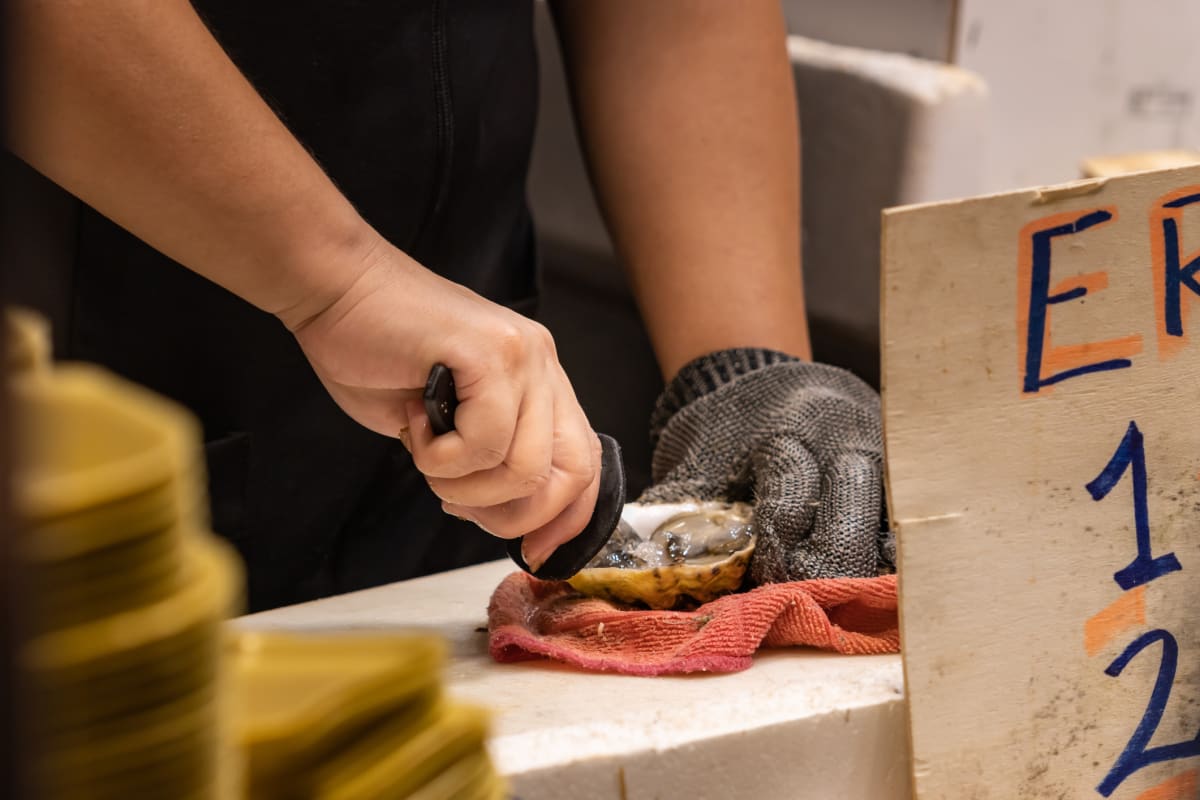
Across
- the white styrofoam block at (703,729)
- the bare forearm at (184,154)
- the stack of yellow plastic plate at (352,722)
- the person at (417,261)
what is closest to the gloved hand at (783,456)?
the person at (417,261)

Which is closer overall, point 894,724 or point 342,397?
point 894,724

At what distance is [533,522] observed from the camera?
0.76m

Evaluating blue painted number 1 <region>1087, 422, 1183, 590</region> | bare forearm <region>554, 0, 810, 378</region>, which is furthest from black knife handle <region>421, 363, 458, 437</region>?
bare forearm <region>554, 0, 810, 378</region>

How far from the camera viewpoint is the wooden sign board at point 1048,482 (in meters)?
0.59

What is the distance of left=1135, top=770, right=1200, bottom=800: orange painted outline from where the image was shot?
2.21ft

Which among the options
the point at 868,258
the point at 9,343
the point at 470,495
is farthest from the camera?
the point at 868,258

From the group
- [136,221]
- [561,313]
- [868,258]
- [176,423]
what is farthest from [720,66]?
[176,423]

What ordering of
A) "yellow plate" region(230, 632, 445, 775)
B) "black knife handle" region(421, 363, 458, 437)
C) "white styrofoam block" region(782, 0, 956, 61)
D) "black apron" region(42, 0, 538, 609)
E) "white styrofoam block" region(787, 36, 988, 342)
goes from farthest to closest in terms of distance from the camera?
"white styrofoam block" region(782, 0, 956, 61) < "white styrofoam block" region(787, 36, 988, 342) < "black apron" region(42, 0, 538, 609) < "black knife handle" region(421, 363, 458, 437) < "yellow plate" region(230, 632, 445, 775)

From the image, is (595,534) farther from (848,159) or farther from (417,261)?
(848,159)

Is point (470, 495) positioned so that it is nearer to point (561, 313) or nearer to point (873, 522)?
point (873, 522)

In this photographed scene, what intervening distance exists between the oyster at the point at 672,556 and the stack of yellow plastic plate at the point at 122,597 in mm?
524

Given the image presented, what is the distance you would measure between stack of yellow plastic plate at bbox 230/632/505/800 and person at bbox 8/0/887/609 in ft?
0.92

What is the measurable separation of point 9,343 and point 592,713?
0.49m

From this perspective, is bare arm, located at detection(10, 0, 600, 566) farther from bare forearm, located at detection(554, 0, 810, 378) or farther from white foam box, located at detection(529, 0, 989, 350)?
white foam box, located at detection(529, 0, 989, 350)
